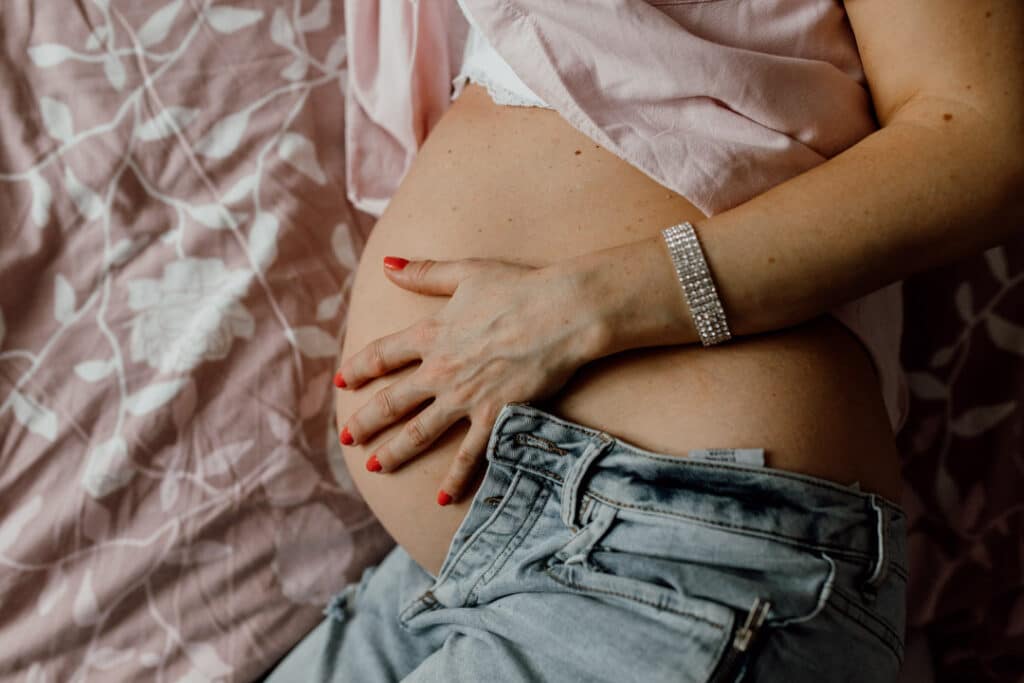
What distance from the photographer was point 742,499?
2.11ft

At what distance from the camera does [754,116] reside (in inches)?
28.0

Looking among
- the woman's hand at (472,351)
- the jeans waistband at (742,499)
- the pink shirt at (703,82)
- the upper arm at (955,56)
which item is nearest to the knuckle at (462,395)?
the woman's hand at (472,351)

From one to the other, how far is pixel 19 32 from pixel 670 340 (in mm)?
780

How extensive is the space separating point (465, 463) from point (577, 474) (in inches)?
4.5

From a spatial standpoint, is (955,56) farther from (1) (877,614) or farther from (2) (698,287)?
(1) (877,614)

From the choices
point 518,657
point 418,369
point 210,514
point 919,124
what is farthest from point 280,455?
point 919,124

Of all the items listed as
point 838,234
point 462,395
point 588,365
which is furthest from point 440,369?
point 838,234

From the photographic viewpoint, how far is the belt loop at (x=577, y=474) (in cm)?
67

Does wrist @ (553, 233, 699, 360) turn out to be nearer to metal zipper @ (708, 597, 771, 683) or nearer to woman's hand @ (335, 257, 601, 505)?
woman's hand @ (335, 257, 601, 505)

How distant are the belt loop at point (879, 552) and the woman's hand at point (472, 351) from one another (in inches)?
10.0

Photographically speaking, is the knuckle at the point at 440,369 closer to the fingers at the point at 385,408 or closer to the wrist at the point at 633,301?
the fingers at the point at 385,408

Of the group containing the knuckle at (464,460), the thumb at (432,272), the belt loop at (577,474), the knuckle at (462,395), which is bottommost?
the belt loop at (577,474)

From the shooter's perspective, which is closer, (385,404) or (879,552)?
(879,552)

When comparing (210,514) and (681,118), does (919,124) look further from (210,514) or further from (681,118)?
(210,514)
